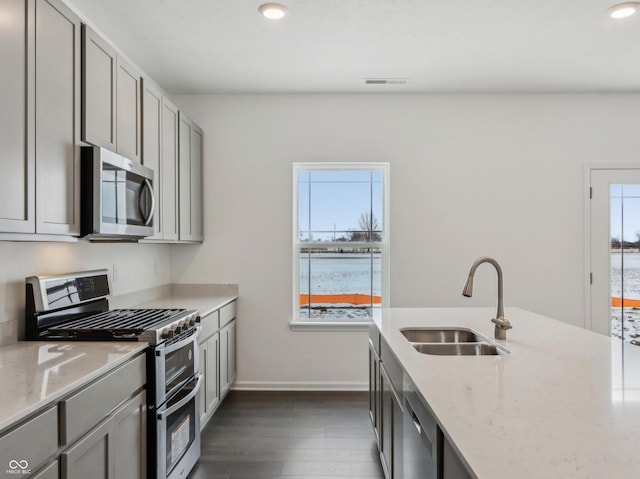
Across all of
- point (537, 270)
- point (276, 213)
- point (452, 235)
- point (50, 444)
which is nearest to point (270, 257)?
point (276, 213)

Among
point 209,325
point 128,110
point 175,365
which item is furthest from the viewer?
point 209,325

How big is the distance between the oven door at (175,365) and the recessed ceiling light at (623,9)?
120 inches

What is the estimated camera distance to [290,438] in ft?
9.98

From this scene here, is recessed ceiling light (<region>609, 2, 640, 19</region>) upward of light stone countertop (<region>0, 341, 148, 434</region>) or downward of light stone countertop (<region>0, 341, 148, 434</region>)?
upward

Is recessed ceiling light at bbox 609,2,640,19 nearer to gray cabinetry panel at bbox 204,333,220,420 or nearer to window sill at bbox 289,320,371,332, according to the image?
window sill at bbox 289,320,371,332

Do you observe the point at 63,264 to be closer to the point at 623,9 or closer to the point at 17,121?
the point at 17,121

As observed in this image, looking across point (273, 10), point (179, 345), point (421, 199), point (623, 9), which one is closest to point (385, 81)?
point (421, 199)

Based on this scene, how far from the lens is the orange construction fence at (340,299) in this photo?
4137 millimetres

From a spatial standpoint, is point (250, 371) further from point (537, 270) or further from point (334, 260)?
point (537, 270)

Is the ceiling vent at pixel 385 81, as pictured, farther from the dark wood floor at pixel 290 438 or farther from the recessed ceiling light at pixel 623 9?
the dark wood floor at pixel 290 438

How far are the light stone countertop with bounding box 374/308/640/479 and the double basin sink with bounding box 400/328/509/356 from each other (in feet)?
0.26

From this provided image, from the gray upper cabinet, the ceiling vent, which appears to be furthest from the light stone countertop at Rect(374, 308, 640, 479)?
the ceiling vent

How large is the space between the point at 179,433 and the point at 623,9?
11.2 ft

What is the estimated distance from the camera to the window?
412 cm
